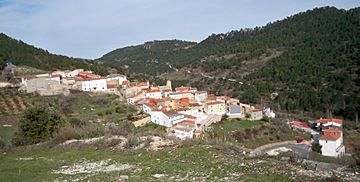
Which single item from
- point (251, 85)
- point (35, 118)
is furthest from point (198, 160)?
point (251, 85)

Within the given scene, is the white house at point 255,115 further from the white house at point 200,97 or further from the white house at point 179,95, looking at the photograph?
the white house at point 179,95

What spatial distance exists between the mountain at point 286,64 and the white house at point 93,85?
1336 inches

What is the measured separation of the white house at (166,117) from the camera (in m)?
43.7

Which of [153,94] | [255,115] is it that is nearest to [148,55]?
[153,94]

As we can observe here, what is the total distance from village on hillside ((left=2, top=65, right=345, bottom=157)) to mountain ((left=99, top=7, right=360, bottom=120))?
1849cm

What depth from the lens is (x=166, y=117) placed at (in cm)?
4388

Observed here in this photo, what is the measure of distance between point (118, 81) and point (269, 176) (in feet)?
190

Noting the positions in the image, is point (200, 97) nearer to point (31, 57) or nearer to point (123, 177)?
point (31, 57)

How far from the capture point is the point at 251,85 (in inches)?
3408

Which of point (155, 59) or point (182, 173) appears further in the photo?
point (155, 59)

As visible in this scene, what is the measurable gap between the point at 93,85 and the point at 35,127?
126 ft

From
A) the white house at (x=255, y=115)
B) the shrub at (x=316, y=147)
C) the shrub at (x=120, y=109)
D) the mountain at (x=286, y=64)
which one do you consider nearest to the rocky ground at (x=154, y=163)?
the shrub at (x=120, y=109)

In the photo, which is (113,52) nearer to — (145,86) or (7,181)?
(145,86)

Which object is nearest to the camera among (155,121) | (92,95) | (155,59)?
(155,121)
